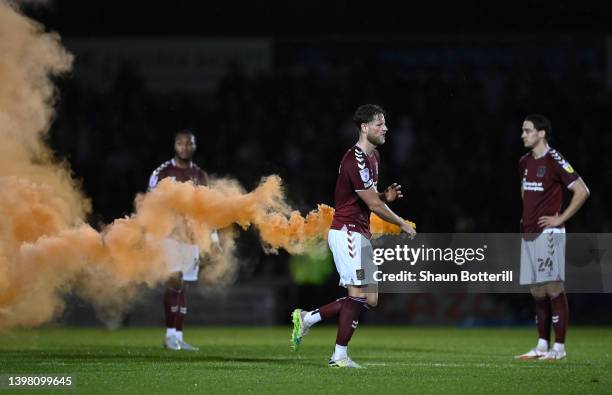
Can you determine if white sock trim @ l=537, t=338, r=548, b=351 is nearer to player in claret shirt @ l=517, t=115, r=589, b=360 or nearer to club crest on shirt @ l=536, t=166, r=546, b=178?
player in claret shirt @ l=517, t=115, r=589, b=360

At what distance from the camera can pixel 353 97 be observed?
1089 inches

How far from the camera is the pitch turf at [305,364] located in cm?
1029

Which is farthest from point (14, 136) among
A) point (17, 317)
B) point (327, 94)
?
point (327, 94)

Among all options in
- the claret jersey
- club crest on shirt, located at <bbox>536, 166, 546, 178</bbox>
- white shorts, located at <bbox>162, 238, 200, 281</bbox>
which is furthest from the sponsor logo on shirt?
white shorts, located at <bbox>162, 238, 200, 281</bbox>

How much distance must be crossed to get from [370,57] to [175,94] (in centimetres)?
528

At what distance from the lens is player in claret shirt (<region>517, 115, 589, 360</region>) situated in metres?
13.7

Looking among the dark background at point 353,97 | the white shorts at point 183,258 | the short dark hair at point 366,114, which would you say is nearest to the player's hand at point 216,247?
the white shorts at point 183,258

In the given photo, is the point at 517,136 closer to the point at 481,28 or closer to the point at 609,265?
the point at 481,28

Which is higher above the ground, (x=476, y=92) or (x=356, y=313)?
(x=476, y=92)

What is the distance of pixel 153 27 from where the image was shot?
2688cm

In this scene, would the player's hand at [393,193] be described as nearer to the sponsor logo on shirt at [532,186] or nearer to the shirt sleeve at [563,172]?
the sponsor logo on shirt at [532,186]

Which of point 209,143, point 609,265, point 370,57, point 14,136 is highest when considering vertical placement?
point 370,57

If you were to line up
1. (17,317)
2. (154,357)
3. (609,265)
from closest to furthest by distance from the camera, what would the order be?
(154,357), (17,317), (609,265)

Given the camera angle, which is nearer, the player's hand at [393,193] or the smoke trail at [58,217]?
the player's hand at [393,193]
